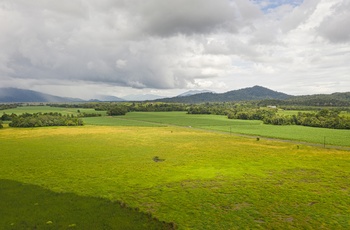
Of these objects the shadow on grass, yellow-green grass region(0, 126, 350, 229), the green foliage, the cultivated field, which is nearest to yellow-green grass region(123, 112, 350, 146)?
the cultivated field

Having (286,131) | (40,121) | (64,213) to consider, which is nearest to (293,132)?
(286,131)

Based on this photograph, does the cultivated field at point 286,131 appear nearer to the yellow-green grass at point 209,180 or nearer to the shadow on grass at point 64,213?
the yellow-green grass at point 209,180

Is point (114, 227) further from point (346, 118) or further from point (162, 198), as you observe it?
point (346, 118)

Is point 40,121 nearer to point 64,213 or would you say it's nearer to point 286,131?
point 64,213

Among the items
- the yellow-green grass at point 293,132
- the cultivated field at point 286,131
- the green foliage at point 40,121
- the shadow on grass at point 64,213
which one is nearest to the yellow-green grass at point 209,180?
the shadow on grass at point 64,213

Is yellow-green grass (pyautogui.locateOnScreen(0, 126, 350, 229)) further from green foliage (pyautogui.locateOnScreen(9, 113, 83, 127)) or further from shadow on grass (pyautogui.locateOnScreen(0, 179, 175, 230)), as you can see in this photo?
green foliage (pyautogui.locateOnScreen(9, 113, 83, 127))

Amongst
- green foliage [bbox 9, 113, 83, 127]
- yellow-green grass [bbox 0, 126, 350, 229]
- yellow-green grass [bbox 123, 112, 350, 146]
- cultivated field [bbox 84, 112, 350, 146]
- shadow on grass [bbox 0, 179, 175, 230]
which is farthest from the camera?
green foliage [bbox 9, 113, 83, 127]
